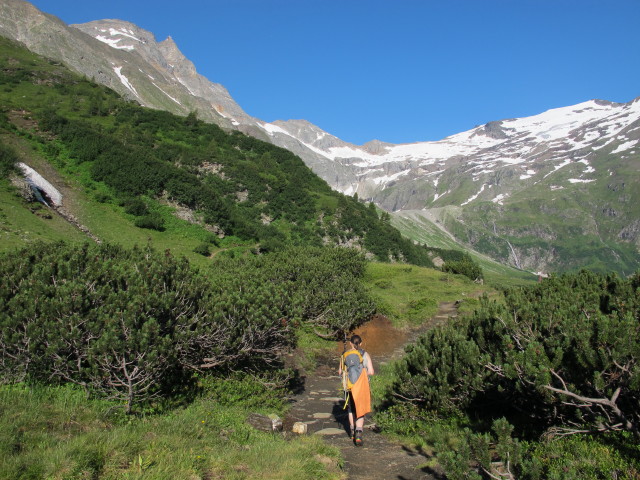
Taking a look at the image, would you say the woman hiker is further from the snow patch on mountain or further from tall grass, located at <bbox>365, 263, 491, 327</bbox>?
the snow patch on mountain

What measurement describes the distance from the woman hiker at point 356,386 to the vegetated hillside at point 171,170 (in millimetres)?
19033

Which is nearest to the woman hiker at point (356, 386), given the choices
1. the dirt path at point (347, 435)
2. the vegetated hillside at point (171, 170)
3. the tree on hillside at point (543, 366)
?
the dirt path at point (347, 435)

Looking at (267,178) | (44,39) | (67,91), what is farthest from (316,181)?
(44,39)

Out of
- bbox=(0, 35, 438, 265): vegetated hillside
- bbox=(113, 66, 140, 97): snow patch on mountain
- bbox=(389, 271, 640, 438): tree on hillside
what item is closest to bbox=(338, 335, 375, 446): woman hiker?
bbox=(389, 271, 640, 438): tree on hillside

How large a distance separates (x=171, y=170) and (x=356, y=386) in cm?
2800

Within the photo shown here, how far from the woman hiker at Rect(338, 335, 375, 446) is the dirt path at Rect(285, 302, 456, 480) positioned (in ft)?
1.30

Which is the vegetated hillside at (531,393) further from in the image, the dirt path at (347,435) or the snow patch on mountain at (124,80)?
the snow patch on mountain at (124,80)

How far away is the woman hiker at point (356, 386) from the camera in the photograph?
324 inches

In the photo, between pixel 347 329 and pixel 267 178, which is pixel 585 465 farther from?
pixel 267 178

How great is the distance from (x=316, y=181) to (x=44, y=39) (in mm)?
110991

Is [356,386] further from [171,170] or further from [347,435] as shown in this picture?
[171,170]

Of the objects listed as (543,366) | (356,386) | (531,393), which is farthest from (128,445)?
(531,393)

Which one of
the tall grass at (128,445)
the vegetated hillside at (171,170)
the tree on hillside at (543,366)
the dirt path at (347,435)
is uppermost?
the vegetated hillside at (171,170)

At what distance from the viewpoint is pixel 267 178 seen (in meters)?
42.5
